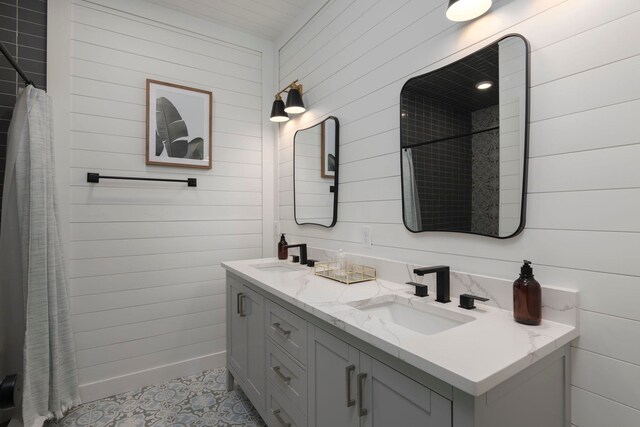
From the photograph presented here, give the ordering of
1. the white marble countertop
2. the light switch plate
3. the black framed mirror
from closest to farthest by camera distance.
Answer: the white marble countertop < the black framed mirror < the light switch plate

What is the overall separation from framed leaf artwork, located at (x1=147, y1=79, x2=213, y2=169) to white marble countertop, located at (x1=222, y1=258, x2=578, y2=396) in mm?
1506

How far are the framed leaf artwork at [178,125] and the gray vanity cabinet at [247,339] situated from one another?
1.01 meters

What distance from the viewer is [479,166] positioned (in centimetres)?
126

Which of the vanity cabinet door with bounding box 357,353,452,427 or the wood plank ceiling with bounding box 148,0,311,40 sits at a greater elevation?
the wood plank ceiling with bounding box 148,0,311,40

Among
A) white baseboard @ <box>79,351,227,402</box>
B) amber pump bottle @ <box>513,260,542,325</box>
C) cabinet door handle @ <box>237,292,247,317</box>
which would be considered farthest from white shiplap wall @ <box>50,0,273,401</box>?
amber pump bottle @ <box>513,260,542,325</box>

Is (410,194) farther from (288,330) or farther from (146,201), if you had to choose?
(146,201)

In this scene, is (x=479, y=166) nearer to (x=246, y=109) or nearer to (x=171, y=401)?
(x=246, y=109)

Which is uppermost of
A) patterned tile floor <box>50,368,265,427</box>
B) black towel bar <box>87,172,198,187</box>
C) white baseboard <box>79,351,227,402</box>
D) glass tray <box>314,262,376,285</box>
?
black towel bar <box>87,172,198,187</box>

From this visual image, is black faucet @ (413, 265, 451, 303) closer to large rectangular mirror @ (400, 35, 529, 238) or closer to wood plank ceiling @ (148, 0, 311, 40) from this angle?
large rectangular mirror @ (400, 35, 529, 238)

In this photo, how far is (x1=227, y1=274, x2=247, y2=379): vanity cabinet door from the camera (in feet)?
6.37

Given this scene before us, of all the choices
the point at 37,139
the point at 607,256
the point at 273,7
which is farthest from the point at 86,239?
the point at 607,256

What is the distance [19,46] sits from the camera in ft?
6.44

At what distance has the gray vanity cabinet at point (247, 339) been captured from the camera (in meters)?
1.72

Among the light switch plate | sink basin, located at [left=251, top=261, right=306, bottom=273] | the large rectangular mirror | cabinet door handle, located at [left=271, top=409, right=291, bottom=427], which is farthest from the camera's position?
the light switch plate
